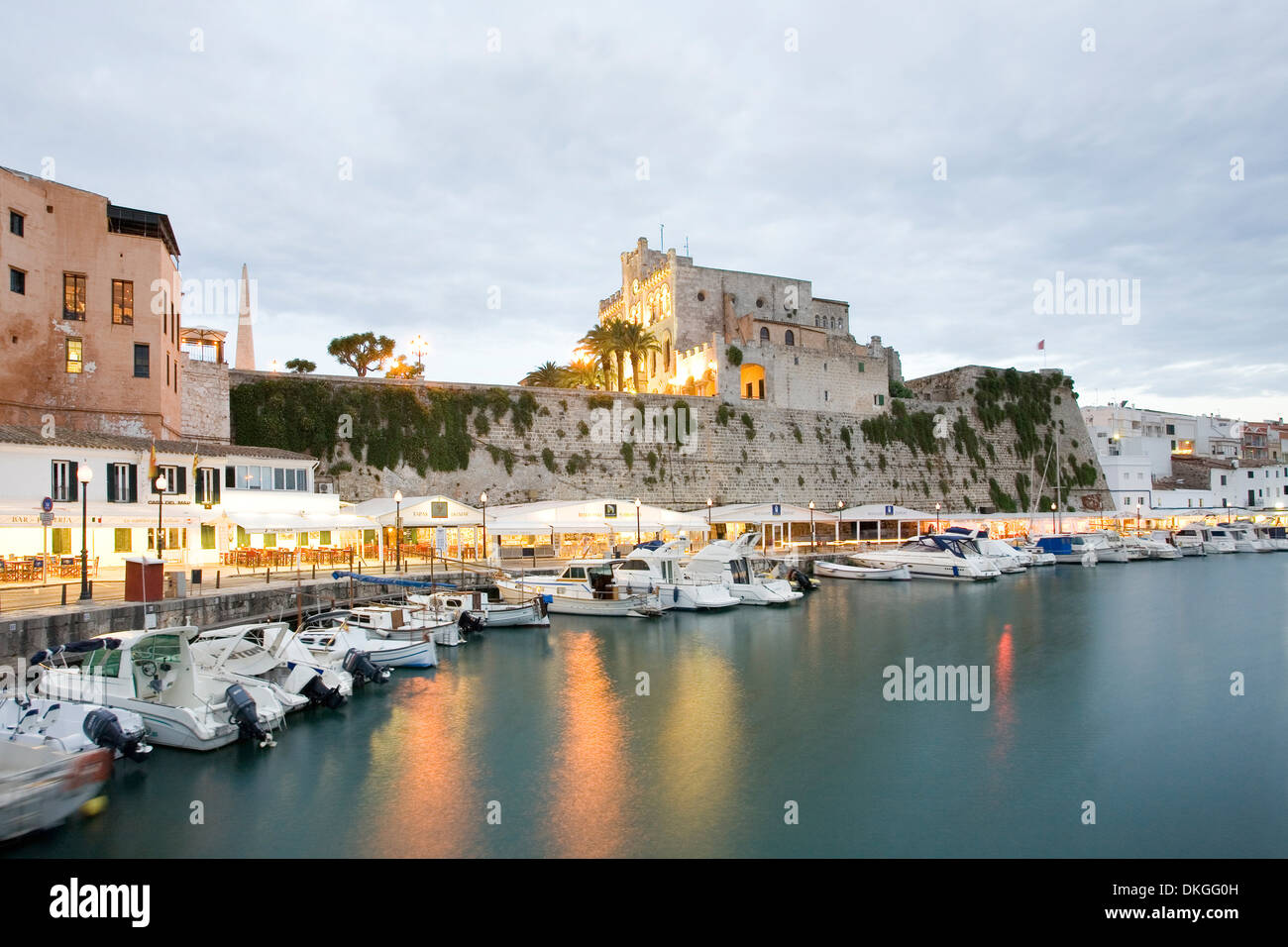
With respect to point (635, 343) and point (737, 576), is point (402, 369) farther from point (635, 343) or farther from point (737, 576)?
point (737, 576)

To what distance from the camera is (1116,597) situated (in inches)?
1224

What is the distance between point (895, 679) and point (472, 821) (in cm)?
1035

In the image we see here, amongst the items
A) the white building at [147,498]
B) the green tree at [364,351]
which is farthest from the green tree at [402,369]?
the white building at [147,498]

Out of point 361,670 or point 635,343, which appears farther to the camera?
point 635,343

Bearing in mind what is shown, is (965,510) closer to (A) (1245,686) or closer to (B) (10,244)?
(A) (1245,686)

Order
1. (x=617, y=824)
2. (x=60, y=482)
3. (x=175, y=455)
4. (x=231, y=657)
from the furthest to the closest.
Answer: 1. (x=175, y=455)
2. (x=60, y=482)
3. (x=231, y=657)
4. (x=617, y=824)

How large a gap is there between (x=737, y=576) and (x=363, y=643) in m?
14.6

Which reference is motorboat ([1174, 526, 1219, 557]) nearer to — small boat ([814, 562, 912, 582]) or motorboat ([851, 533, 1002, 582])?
motorboat ([851, 533, 1002, 582])

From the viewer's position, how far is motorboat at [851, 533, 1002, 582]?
36719 mm

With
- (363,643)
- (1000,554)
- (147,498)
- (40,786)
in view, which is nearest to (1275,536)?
(1000,554)

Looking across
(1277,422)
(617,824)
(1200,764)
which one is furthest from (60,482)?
(1277,422)

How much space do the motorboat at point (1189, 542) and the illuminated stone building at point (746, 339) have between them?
20.2m

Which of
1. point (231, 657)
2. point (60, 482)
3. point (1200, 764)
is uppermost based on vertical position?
point (60, 482)

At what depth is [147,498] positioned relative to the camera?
23.6 meters
